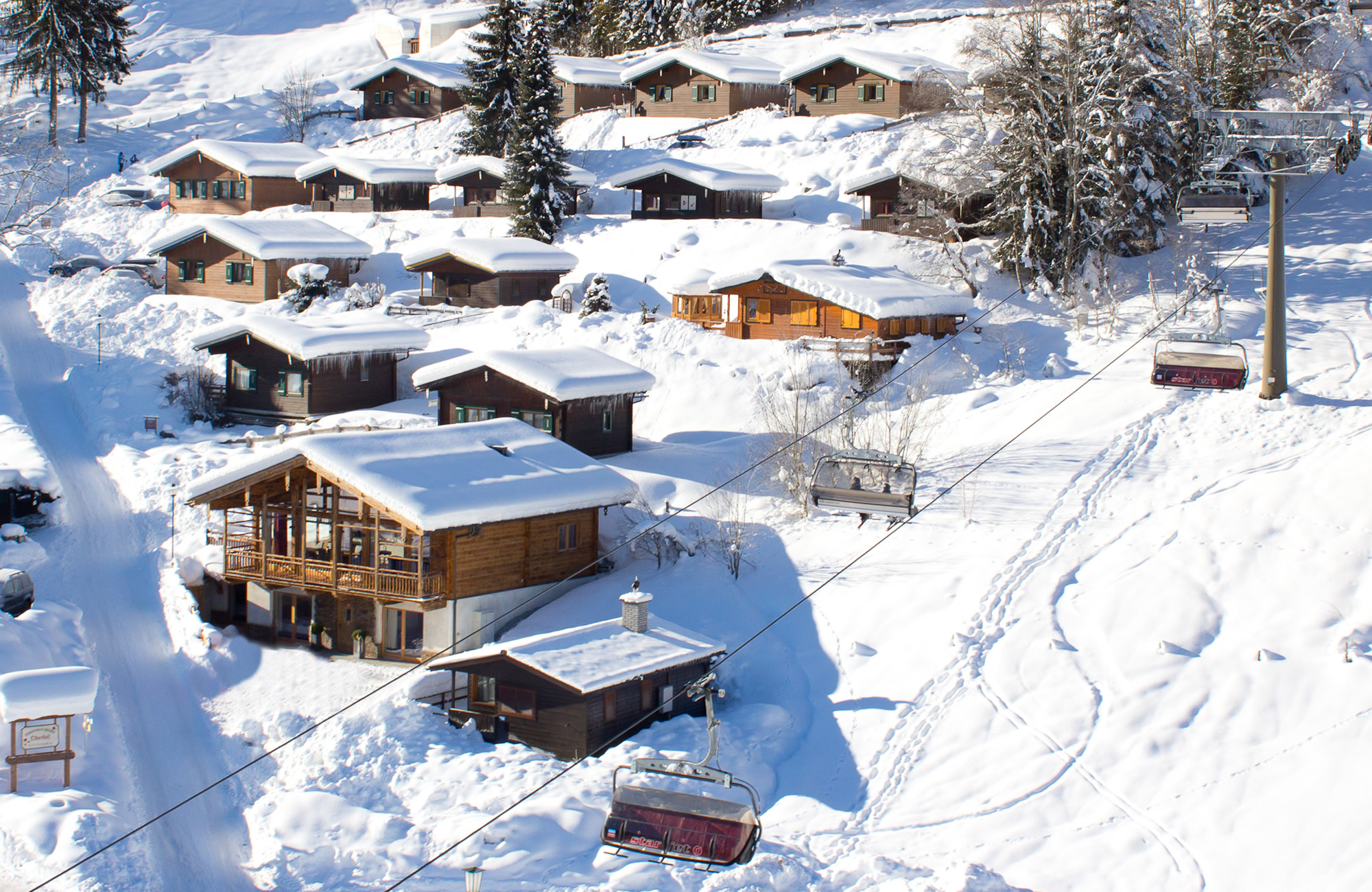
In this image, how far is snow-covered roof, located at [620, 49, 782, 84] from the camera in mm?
74750

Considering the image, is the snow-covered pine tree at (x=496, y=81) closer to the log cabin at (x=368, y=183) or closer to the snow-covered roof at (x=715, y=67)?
the log cabin at (x=368, y=183)

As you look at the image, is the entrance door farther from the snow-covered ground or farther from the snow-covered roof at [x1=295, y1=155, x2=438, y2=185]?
the snow-covered roof at [x1=295, y1=155, x2=438, y2=185]

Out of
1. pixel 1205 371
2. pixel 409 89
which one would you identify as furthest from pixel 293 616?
pixel 409 89

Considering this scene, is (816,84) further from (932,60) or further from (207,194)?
(207,194)

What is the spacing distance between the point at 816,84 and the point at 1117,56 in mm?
27872

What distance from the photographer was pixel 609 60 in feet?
293

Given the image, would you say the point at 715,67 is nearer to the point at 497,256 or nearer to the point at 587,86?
the point at 587,86

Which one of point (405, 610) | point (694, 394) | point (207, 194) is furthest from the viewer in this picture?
point (207, 194)

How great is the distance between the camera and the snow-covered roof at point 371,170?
66.0 m

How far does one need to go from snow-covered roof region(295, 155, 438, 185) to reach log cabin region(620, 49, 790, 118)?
1648 centimetres

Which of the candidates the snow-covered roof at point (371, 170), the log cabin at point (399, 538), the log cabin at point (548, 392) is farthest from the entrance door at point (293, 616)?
the snow-covered roof at point (371, 170)

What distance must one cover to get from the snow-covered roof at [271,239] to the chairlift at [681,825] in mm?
43494

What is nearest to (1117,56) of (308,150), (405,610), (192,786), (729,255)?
(729,255)

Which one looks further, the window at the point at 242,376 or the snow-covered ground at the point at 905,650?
the window at the point at 242,376
